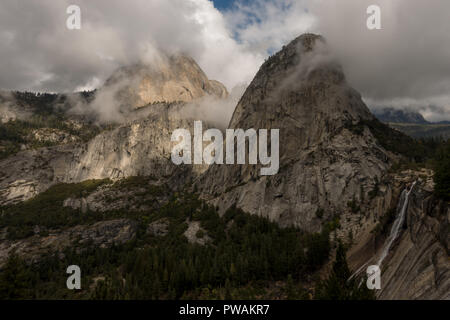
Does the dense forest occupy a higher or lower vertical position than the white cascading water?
lower

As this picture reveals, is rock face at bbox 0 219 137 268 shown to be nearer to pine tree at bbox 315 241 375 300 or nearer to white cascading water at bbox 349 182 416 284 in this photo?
pine tree at bbox 315 241 375 300

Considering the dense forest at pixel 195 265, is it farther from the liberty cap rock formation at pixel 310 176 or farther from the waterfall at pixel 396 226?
the waterfall at pixel 396 226

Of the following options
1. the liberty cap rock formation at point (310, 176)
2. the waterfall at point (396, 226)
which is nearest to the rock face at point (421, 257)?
the liberty cap rock formation at point (310, 176)

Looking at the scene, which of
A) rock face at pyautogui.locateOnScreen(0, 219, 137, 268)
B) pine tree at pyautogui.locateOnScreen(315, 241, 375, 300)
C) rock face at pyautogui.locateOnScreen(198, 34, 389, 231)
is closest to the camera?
pine tree at pyautogui.locateOnScreen(315, 241, 375, 300)

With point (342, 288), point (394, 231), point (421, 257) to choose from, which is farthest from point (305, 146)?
point (421, 257)

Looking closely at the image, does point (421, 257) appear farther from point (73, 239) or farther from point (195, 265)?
point (73, 239)

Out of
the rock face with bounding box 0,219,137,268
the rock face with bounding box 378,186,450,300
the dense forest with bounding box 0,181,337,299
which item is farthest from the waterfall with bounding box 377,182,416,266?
the rock face with bounding box 0,219,137,268

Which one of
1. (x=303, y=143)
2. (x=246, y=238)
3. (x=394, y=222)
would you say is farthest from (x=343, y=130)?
(x=394, y=222)

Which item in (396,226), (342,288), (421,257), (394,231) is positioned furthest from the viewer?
(396,226)
